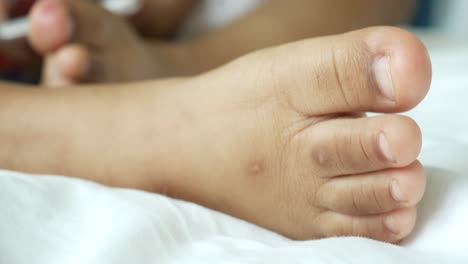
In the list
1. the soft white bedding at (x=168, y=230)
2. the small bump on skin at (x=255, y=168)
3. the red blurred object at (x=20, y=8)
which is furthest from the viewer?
the red blurred object at (x=20, y=8)

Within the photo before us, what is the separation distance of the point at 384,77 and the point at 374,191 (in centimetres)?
9

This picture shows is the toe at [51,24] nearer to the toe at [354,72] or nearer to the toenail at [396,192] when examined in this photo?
the toe at [354,72]

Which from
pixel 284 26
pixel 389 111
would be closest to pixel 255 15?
pixel 284 26

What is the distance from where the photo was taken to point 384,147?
0.47 metres

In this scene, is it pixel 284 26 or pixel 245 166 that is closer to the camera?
pixel 245 166

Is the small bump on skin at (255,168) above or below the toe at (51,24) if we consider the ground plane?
below

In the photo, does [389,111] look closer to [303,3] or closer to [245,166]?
[245,166]

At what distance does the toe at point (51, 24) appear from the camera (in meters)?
0.79

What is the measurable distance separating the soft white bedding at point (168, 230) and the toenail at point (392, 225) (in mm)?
13

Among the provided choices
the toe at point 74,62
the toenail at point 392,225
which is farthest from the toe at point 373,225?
the toe at point 74,62

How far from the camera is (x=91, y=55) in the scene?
2.74ft

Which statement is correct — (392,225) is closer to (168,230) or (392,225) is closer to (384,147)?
(384,147)

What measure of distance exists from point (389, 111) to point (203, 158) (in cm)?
19

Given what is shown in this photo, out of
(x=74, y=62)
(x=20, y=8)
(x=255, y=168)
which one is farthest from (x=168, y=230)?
(x=20, y=8)
